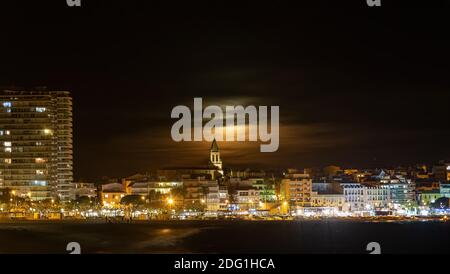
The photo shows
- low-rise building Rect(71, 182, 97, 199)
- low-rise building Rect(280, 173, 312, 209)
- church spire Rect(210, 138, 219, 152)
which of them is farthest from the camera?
church spire Rect(210, 138, 219, 152)

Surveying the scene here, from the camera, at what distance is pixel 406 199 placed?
71875 mm

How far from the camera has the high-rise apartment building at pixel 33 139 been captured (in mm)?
→ 60938

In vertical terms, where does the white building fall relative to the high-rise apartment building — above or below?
below

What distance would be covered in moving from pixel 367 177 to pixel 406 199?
634 centimetres

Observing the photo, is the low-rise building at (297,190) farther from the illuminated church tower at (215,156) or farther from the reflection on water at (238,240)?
the reflection on water at (238,240)

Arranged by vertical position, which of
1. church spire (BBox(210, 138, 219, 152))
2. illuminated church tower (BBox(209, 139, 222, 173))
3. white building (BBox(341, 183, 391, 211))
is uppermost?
church spire (BBox(210, 138, 219, 152))

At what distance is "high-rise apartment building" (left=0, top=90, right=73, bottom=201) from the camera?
6094cm

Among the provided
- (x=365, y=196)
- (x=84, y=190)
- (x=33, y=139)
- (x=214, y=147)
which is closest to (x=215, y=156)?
(x=214, y=147)

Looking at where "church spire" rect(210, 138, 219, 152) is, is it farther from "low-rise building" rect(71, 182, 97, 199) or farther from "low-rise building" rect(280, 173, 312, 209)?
"low-rise building" rect(71, 182, 97, 199)

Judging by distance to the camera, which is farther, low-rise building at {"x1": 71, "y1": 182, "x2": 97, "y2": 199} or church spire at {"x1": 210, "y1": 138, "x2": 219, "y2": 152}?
church spire at {"x1": 210, "y1": 138, "x2": 219, "y2": 152}

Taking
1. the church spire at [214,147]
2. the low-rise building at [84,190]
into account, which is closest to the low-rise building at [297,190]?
the church spire at [214,147]

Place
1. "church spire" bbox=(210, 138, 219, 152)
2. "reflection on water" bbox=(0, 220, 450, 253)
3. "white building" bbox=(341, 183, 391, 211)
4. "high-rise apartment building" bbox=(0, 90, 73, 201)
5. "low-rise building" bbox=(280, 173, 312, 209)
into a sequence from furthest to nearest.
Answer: "church spire" bbox=(210, 138, 219, 152) → "white building" bbox=(341, 183, 391, 211) → "low-rise building" bbox=(280, 173, 312, 209) → "high-rise apartment building" bbox=(0, 90, 73, 201) → "reflection on water" bbox=(0, 220, 450, 253)

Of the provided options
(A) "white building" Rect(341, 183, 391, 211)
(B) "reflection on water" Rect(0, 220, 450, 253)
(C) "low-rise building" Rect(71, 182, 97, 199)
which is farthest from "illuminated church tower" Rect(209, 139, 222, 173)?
(B) "reflection on water" Rect(0, 220, 450, 253)
